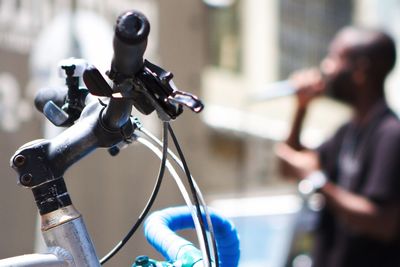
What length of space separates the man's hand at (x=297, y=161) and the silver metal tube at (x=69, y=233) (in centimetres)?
317

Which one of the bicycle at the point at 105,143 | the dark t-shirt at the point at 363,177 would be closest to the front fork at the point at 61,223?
the bicycle at the point at 105,143

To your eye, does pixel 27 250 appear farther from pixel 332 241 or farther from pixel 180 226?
pixel 180 226

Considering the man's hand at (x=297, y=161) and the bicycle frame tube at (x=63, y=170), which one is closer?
the bicycle frame tube at (x=63, y=170)

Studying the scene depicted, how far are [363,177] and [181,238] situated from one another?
2.69 meters

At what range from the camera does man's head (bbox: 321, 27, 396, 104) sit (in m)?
4.54

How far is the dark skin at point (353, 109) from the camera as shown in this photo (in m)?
4.14

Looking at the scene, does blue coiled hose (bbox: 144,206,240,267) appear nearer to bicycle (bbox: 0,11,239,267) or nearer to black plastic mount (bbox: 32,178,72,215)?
bicycle (bbox: 0,11,239,267)

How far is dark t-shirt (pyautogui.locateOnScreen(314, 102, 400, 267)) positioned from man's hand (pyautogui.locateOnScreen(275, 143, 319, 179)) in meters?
0.11

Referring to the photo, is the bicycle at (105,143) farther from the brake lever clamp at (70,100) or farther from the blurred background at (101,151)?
the blurred background at (101,151)

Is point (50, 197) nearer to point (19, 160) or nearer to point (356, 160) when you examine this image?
point (19, 160)

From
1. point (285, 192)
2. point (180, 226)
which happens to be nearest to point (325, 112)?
point (285, 192)

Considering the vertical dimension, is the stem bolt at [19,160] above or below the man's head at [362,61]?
above

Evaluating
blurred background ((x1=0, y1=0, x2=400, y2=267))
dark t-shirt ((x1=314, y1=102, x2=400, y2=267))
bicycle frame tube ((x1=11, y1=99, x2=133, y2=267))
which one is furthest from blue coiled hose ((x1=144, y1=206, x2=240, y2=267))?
dark t-shirt ((x1=314, y1=102, x2=400, y2=267))

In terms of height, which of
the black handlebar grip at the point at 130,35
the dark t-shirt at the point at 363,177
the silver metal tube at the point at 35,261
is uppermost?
the black handlebar grip at the point at 130,35
